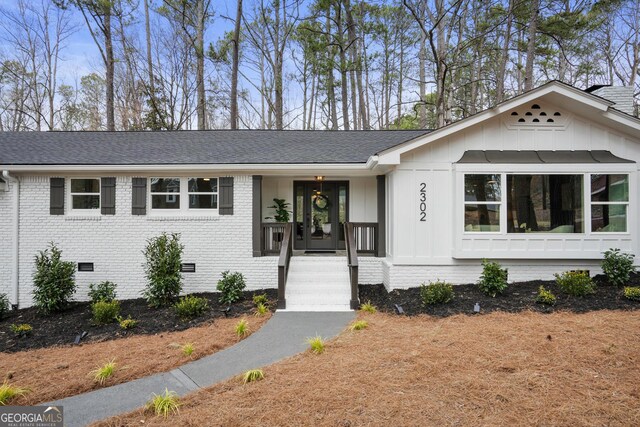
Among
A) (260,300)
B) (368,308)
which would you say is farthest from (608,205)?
(260,300)

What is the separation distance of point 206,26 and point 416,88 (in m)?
12.3

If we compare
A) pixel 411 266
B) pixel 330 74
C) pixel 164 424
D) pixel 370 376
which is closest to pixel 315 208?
pixel 411 266

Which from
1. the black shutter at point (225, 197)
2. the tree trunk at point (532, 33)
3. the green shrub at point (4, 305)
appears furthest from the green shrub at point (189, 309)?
the tree trunk at point (532, 33)

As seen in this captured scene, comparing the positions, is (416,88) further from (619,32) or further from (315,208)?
(315,208)

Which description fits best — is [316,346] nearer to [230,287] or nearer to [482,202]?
[230,287]

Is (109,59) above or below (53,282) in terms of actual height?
above

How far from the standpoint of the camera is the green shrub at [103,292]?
822cm

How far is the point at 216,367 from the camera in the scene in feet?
15.1

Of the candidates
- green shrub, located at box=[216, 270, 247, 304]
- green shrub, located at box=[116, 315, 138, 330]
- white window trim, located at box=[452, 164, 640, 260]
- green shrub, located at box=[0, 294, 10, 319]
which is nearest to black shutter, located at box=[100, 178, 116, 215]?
green shrub, located at box=[0, 294, 10, 319]

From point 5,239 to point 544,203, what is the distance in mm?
12676

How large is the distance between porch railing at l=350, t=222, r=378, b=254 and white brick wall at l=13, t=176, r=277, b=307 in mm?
2141

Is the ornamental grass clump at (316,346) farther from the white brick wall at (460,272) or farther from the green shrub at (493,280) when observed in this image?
the green shrub at (493,280)

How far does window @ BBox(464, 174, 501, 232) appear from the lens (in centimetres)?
762

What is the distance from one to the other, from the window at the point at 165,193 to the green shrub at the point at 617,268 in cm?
968
